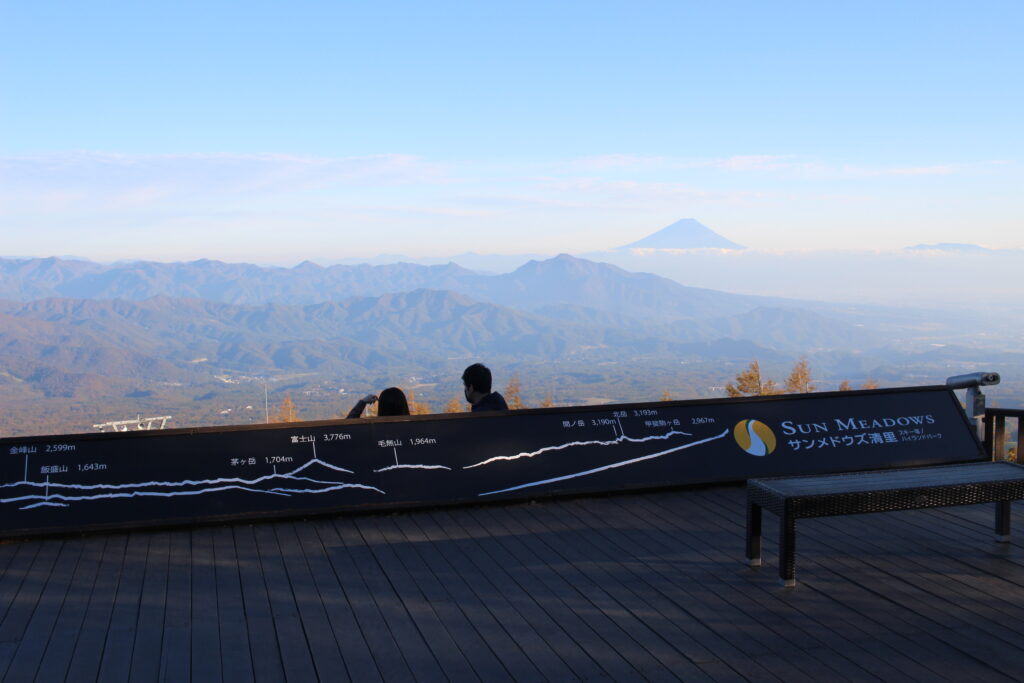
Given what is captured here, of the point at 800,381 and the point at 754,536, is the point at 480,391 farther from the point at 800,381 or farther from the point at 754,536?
the point at 800,381

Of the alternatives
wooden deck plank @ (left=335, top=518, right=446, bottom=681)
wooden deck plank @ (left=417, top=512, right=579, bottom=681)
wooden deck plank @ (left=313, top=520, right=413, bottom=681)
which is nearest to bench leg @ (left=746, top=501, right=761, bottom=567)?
wooden deck plank @ (left=417, top=512, right=579, bottom=681)

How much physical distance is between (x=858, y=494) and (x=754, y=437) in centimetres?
274

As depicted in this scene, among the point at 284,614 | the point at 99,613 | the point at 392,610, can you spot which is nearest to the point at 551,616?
the point at 392,610

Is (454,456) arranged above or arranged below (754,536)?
above

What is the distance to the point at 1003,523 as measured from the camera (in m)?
5.55

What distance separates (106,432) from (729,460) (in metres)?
4.79

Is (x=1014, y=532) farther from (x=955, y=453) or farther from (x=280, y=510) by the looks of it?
(x=280, y=510)

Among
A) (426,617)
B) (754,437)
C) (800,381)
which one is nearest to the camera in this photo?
(426,617)

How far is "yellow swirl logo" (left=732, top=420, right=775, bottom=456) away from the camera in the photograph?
7.40 metres

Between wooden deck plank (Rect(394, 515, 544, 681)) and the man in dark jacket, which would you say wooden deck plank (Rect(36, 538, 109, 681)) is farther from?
the man in dark jacket

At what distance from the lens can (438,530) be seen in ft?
19.3

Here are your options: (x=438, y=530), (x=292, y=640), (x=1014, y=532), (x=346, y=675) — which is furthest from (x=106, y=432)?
(x=1014, y=532)

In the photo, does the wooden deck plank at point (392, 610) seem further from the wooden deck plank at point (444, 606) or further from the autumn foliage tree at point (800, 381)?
the autumn foliage tree at point (800, 381)

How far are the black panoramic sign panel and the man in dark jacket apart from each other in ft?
0.70
